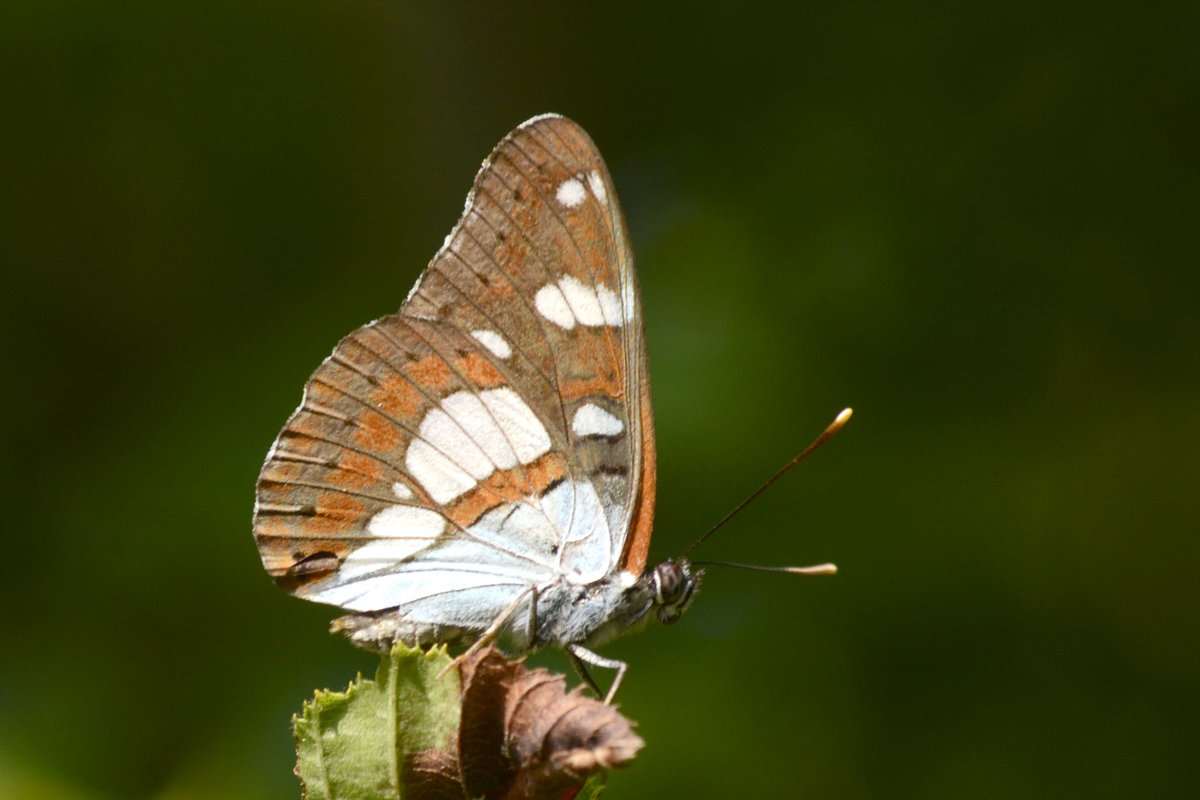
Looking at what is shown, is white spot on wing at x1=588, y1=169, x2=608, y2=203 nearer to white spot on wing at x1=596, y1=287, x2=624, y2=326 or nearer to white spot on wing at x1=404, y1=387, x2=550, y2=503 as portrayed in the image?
white spot on wing at x1=596, y1=287, x2=624, y2=326

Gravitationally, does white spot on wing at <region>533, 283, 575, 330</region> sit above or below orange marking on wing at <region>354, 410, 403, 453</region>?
above

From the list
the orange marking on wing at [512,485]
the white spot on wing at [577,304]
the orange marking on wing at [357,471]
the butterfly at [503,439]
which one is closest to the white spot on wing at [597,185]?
the butterfly at [503,439]

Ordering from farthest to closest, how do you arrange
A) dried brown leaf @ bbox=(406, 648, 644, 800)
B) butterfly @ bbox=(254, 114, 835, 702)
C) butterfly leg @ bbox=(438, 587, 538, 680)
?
1. butterfly @ bbox=(254, 114, 835, 702)
2. butterfly leg @ bbox=(438, 587, 538, 680)
3. dried brown leaf @ bbox=(406, 648, 644, 800)

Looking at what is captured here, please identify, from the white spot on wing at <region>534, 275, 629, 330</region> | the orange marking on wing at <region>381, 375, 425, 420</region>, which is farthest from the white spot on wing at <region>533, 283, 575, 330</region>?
the orange marking on wing at <region>381, 375, 425, 420</region>

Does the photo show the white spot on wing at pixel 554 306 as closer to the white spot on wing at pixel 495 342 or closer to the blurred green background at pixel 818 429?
the white spot on wing at pixel 495 342

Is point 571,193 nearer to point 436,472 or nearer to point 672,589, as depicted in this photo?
point 436,472

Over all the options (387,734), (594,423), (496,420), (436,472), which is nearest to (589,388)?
(594,423)

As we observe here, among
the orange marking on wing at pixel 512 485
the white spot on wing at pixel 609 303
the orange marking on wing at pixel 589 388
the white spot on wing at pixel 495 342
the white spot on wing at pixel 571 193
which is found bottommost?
the orange marking on wing at pixel 512 485
